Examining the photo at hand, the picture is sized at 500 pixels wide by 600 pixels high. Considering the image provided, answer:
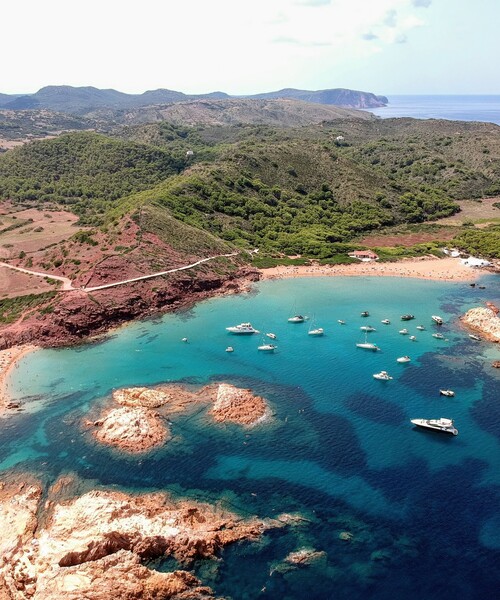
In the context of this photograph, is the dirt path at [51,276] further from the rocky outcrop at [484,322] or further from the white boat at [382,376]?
the rocky outcrop at [484,322]

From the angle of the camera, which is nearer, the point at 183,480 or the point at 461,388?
the point at 183,480

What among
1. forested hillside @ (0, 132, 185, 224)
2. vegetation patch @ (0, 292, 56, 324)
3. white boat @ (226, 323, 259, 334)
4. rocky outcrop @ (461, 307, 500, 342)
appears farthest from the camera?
forested hillside @ (0, 132, 185, 224)

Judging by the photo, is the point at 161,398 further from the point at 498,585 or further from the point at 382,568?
the point at 498,585

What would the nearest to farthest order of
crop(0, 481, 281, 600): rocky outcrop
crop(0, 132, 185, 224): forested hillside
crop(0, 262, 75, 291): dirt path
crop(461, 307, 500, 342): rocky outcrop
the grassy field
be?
crop(0, 481, 281, 600): rocky outcrop, crop(461, 307, 500, 342): rocky outcrop, crop(0, 262, 75, 291): dirt path, the grassy field, crop(0, 132, 185, 224): forested hillside

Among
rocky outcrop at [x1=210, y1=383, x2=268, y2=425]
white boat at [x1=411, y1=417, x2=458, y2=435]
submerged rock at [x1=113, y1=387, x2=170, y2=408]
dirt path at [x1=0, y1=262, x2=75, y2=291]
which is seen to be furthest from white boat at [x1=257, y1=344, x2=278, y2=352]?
dirt path at [x1=0, y1=262, x2=75, y2=291]

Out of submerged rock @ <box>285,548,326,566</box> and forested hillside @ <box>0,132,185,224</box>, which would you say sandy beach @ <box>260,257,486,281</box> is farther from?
forested hillside @ <box>0,132,185,224</box>

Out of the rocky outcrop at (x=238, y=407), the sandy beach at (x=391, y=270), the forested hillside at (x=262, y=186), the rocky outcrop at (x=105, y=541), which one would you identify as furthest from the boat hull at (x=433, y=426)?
the forested hillside at (x=262, y=186)

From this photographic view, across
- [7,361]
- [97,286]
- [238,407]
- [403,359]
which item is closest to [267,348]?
[238,407]

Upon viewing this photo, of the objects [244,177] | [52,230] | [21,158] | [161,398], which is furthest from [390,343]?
[21,158]
